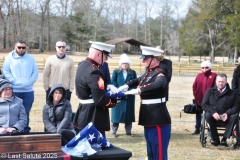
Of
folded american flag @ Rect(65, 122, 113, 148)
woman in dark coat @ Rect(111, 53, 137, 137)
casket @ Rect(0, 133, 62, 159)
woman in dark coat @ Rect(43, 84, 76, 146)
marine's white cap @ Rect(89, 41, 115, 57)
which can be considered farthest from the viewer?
woman in dark coat @ Rect(111, 53, 137, 137)

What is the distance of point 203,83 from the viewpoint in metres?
8.40

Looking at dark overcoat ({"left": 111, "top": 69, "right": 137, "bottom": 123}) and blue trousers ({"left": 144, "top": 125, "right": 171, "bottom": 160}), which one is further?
dark overcoat ({"left": 111, "top": 69, "right": 137, "bottom": 123})

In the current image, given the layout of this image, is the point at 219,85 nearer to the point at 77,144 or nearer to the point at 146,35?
the point at 77,144

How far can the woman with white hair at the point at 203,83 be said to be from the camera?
27.4ft

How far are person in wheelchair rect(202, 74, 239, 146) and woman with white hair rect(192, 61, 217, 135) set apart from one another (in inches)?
34.8

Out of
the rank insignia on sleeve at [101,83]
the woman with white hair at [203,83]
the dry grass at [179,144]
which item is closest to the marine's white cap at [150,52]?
the rank insignia on sleeve at [101,83]

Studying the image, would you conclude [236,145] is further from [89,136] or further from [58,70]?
[89,136]

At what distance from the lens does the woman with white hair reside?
8.34 m

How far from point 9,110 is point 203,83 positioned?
13.4 feet

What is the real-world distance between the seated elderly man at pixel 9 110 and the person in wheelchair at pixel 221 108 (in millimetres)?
3209

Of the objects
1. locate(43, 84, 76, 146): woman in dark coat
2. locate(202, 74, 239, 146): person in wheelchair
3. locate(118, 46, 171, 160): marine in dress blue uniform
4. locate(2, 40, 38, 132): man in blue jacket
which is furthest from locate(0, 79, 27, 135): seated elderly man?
locate(202, 74, 239, 146): person in wheelchair

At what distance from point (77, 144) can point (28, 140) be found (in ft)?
1.67

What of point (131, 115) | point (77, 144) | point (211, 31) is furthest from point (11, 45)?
point (77, 144)

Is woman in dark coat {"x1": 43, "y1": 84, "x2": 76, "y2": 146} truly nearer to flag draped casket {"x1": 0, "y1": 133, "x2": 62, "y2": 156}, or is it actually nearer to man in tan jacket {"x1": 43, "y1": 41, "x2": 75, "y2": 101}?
man in tan jacket {"x1": 43, "y1": 41, "x2": 75, "y2": 101}
